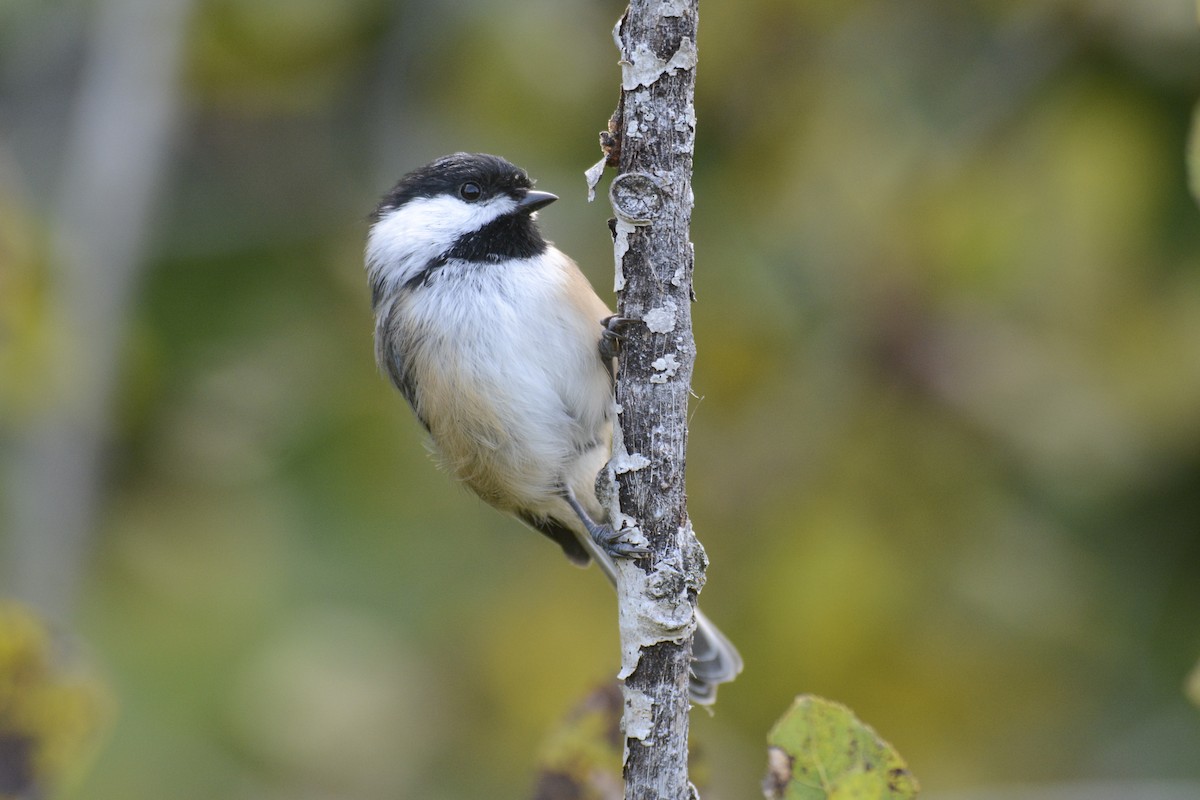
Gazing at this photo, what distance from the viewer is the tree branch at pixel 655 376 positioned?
1723 millimetres

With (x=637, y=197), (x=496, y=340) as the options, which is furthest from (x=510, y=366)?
(x=637, y=197)

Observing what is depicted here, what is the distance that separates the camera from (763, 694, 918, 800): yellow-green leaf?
1530mm

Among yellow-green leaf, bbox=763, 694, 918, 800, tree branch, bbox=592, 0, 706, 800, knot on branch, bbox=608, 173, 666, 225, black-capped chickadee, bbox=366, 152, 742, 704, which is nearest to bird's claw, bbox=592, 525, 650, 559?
tree branch, bbox=592, 0, 706, 800

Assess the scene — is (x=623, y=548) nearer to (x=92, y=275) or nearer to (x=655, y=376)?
(x=655, y=376)

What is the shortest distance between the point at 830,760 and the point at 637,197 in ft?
2.80

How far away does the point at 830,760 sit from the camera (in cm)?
155

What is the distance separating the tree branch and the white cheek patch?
50.0 inches

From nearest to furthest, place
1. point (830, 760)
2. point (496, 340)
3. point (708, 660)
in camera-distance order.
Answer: point (830, 760), point (496, 340), point (708, 660)

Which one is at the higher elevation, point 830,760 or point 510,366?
point 510,366

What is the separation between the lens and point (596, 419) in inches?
119

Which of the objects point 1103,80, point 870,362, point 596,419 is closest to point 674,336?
point 596,419

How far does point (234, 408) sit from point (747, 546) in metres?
1.99

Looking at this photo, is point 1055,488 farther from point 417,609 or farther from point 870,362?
point 417,609

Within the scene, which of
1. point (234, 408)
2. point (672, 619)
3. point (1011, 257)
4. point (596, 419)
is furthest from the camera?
point (234, 408)
